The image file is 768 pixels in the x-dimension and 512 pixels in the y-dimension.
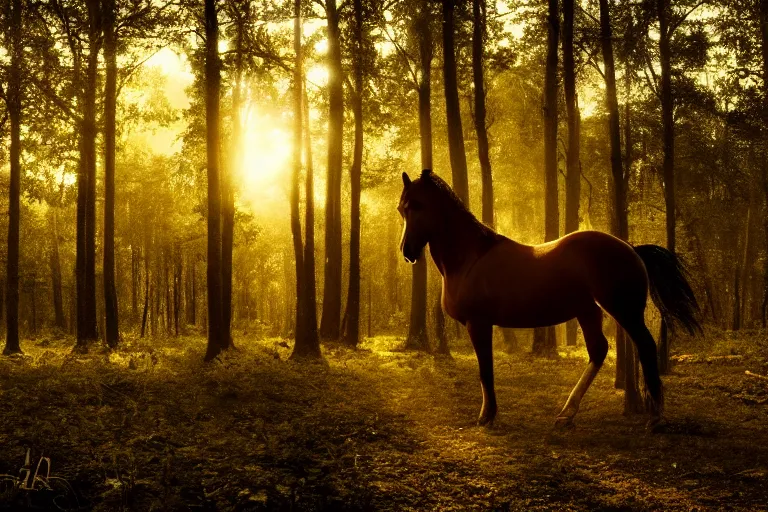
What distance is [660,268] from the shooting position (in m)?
7.22

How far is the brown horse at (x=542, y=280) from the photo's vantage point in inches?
268

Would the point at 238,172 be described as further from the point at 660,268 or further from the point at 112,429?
the point at 660,268

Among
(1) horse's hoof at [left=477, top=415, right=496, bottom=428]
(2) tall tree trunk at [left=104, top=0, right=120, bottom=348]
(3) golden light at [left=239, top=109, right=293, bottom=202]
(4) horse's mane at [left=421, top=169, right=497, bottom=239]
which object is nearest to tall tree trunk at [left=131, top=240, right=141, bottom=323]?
(3) golden light at [left=239, top=109, right=293, bottom=202]

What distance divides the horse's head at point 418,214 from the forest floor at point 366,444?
239 centimetres

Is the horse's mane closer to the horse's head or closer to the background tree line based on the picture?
the horse's head

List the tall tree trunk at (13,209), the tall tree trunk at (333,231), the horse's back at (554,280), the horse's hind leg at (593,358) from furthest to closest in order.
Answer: the tall tree trunk at (333,231), the tall tree trunk at (13,209), the horse's hind leg at (593,358), the horse's back at (554,280)

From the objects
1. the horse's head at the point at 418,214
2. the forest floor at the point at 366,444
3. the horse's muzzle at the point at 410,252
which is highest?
the horse's head at the point at 418,214

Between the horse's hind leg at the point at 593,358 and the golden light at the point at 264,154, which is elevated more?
the golden light at the point at 264,154

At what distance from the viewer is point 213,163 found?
13.9m

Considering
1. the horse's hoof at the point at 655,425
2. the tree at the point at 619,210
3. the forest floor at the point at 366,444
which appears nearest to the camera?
the forest floor at the point at 366,444

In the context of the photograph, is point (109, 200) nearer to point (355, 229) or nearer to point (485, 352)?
point (355, 229)

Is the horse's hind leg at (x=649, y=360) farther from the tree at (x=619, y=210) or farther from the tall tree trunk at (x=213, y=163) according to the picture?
the tall tree trunk at (x=213, y=163)

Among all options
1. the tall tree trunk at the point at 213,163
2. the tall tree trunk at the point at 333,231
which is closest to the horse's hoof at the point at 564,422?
the tall tree trunk at the point at 213,163

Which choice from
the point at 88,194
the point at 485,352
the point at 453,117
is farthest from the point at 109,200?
the point at 485,352
